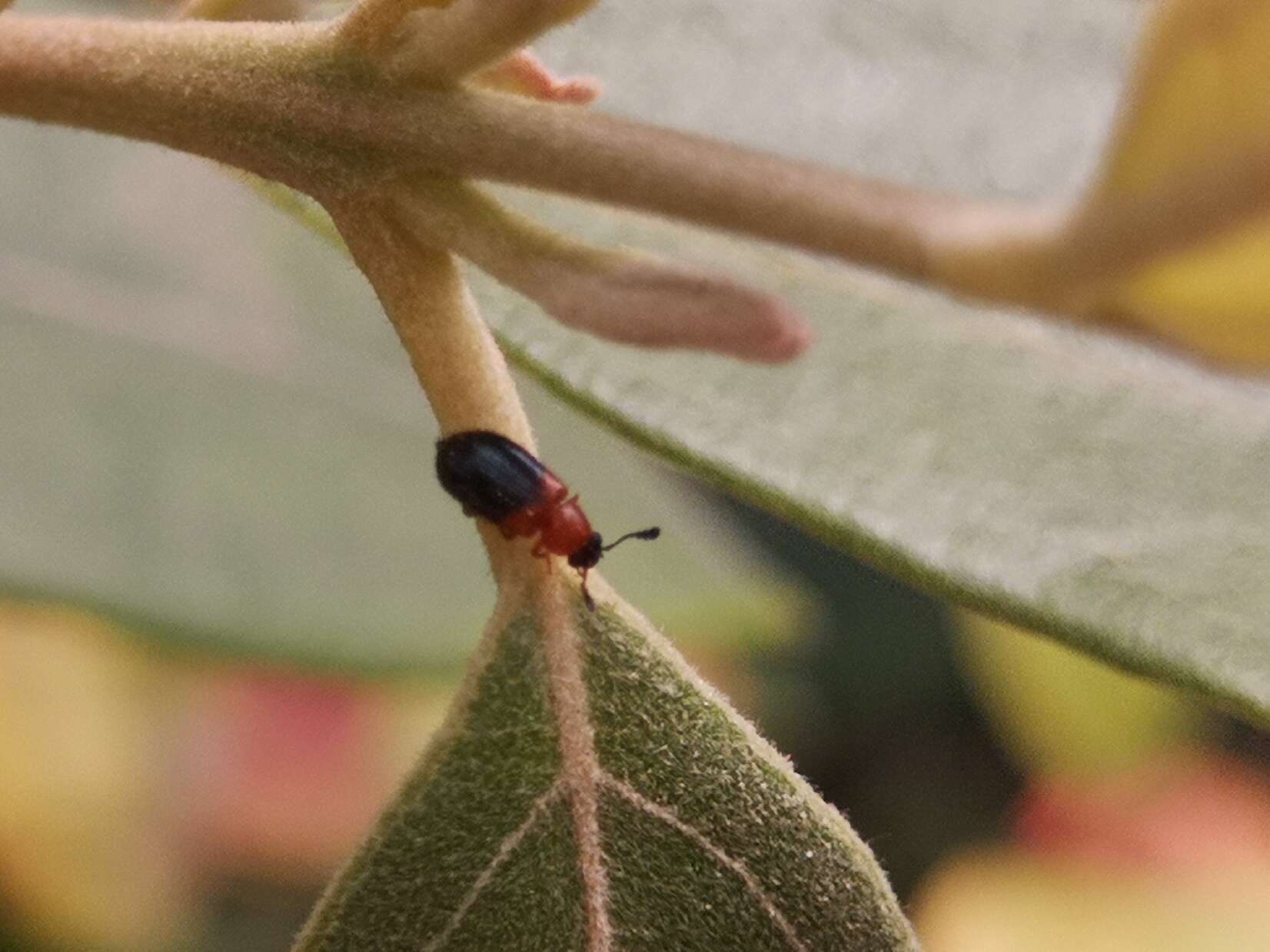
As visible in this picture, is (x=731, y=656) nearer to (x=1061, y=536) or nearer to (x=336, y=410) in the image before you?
(x=336, y=410)

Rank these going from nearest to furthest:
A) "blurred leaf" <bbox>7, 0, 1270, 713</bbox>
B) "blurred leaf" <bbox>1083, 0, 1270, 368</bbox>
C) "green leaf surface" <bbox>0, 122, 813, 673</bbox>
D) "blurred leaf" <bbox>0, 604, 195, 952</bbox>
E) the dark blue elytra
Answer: "blurred leaf" <bbox>1083, 0, 1270, 368</bbox>
the dark blue elytra
"blurred leaf" <bbox>7, 0, 1270, 713</bbox>
"green leaf surface" <bbox>0, 122, 813, 673</bbox>
"blurred leaf" <bbox>0, 604, 195, 952</bbox>

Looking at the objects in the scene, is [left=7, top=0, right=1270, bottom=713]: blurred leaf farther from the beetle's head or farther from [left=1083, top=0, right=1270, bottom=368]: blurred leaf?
[left=1083, top=0, right=1270, bottom=368]: blurred leaf

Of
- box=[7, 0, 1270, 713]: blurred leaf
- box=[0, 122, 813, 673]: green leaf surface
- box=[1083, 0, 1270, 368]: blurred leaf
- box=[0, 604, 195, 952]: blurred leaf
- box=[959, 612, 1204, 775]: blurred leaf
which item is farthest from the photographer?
box=[959, 612, 1204, 775]: blurred leaf

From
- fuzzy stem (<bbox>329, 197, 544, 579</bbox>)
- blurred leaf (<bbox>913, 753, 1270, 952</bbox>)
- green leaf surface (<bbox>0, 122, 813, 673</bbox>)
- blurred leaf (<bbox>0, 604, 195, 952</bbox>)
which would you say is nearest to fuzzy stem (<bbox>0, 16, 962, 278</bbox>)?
fuzzy stem (<bbox>329, 197, 544, 579</bbox>)

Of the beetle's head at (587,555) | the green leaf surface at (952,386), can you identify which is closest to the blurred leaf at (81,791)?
the green leaf surface at (952,386)

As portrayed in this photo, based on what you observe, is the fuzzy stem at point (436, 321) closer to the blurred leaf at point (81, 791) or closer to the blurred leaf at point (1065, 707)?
the blurred leaf at point (81, 791)
